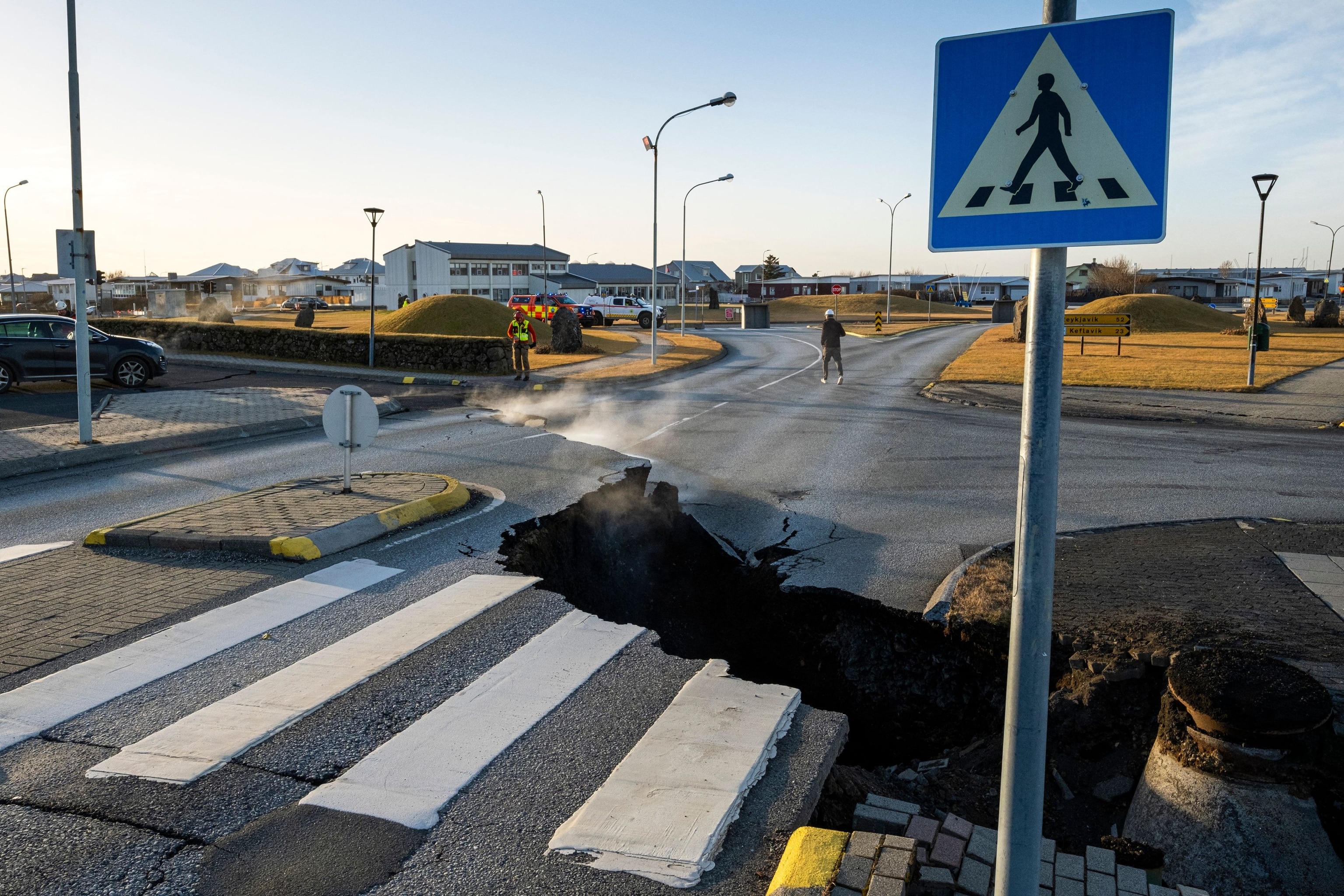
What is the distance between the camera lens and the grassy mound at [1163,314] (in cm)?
4738

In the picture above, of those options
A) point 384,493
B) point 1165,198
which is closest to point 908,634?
point 1165,198

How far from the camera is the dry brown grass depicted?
608 centimetres

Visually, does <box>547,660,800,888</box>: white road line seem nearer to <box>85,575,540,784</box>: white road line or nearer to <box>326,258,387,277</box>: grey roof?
<box>85,575,540,784</box>: white road line

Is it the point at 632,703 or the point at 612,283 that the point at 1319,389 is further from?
the point at 612,283

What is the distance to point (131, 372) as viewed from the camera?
20406mm

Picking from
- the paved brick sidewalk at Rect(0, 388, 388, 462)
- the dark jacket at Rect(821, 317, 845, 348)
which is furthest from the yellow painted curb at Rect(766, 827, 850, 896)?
the dark jacket at Rect(821, 317, 845, 348)

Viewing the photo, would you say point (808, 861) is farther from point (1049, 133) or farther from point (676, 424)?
point (676, 424)

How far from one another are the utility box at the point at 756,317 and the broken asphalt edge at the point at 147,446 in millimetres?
40754

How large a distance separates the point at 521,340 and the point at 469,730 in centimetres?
1911

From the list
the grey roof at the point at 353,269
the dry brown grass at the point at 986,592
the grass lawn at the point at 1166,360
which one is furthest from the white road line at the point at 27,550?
the grey roof at the point at 353,269

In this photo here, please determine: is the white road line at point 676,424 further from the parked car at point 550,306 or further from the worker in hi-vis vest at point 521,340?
the parked car at point 550,306

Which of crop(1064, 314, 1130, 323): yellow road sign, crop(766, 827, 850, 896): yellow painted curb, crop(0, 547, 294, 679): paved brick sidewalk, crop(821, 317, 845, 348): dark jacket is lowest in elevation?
crop(766, 827, 850, 896): yellow painted curb

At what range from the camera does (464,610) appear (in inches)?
244

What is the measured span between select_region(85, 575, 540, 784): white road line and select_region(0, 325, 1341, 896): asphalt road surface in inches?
3.9
